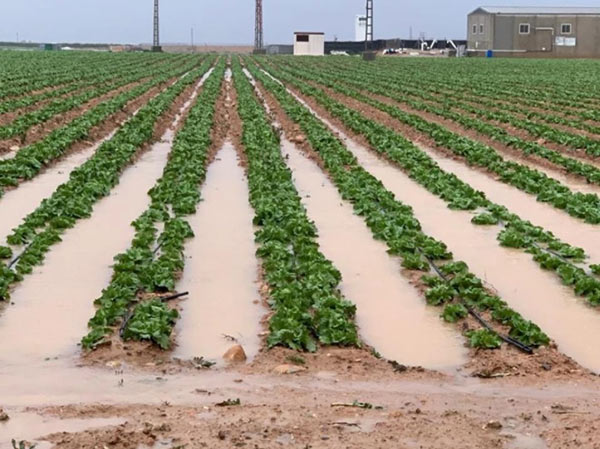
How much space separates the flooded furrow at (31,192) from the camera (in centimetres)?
1292

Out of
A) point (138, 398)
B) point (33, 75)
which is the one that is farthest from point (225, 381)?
point (33, 75)

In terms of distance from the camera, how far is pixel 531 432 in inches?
237

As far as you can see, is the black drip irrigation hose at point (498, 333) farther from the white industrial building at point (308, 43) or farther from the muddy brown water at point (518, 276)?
the white industrial building at point (308, 43)

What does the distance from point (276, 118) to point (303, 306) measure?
61.6ft

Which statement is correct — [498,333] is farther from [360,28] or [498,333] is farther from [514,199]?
[360,28]

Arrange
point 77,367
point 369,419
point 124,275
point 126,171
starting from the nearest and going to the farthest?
point 369,419
point 77,367
point 124,275
point 126,171

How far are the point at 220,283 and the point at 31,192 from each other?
20.8ft

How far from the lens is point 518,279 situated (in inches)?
397

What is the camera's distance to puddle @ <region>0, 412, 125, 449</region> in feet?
A: 19.4

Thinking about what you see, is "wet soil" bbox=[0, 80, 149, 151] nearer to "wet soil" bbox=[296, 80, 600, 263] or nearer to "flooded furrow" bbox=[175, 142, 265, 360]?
"flooded furrow" bbox=[175, 142, 265, 360]

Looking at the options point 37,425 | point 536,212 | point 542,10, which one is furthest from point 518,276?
point 542,10

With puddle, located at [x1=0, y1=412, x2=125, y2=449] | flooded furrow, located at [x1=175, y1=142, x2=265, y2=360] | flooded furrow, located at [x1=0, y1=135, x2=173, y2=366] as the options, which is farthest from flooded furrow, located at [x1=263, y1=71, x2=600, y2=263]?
puddle, located at [x1=0, y1=412, x2=125, y2=449]

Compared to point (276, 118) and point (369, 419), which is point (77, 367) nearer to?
point (369, 419)

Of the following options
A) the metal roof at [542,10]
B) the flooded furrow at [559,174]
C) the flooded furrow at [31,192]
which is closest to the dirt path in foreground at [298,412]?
the flooded furrow at [31,192]
